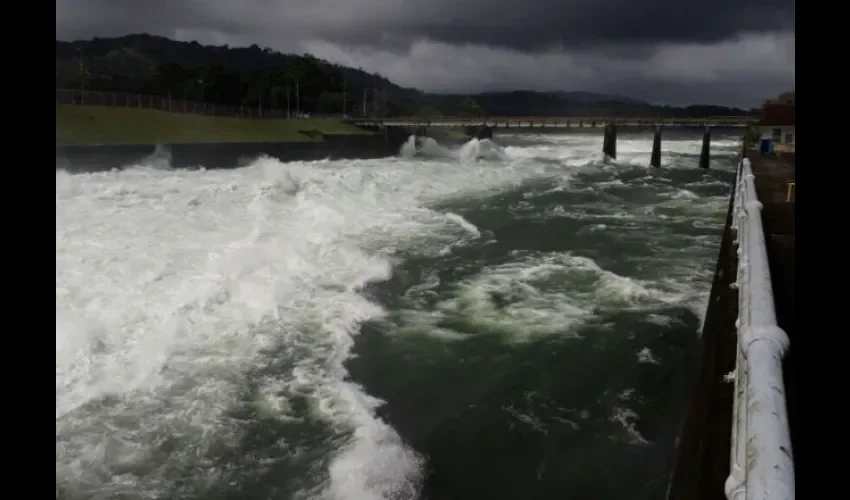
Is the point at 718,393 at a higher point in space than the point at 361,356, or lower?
higher

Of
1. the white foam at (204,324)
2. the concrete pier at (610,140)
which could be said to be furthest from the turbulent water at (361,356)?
the concrete pier at (610,140)

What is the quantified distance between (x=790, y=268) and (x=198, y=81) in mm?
58921

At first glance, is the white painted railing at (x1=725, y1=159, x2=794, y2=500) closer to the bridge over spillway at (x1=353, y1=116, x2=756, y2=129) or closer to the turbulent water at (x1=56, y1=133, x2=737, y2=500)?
the turbulent water at (x1=56, y1=133, x2=737, y2=500)

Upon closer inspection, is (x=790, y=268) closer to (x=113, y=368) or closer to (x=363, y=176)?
(x=113, y=368)

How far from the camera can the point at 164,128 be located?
34.5 m

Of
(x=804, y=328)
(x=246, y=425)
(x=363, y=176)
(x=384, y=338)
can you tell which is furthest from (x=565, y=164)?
(x=804, y=328)

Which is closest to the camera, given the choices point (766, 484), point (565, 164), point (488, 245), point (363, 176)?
point (766, 484)

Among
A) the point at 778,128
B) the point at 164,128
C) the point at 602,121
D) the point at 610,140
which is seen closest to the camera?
the point at 778,128

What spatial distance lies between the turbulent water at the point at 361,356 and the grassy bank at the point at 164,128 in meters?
16.1

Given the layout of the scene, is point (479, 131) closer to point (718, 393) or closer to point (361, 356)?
point (361, 356)

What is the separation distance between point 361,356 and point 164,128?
31788 mm

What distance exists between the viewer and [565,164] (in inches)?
1517

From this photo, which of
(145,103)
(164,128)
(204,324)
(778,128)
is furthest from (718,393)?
(145,103)

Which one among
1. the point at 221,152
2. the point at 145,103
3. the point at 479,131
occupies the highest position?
the point at 479,131
